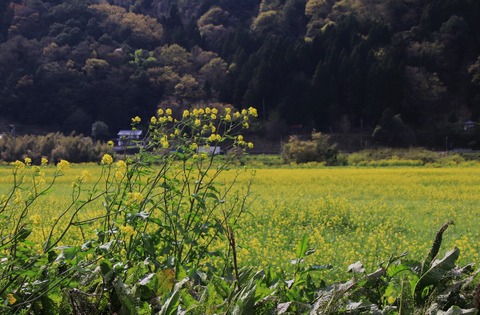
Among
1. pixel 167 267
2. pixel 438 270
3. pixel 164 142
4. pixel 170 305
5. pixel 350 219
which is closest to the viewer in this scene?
pixel 170 305

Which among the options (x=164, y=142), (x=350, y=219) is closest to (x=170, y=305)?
(x=164, y=142)

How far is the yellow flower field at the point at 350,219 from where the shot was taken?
19.4ft

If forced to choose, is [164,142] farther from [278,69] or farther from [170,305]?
[278,69]

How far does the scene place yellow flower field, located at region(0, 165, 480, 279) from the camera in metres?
5.93

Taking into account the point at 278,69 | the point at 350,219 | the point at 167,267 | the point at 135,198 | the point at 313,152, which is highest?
the point at 278,69

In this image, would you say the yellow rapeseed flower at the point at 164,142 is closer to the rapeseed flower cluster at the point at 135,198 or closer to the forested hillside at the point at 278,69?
the rapeseed flower cluster at the point at 135,198

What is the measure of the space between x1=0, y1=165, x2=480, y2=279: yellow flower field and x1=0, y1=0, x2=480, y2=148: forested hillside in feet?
89.8

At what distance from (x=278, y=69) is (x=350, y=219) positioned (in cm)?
3939

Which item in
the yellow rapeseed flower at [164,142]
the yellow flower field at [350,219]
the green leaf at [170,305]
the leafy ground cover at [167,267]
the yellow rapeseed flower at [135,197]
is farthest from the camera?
the yellow flower field at [350,219]

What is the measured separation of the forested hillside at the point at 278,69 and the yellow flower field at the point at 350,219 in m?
27.4

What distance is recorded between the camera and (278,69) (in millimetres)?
47750

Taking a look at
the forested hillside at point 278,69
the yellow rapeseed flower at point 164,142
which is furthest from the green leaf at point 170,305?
the forested hillside at point 278,69

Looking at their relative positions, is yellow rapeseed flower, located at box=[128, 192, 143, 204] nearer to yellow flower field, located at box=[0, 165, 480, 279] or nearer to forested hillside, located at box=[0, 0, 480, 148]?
yellow flower field, located at box=[0, 165, 480, 279]

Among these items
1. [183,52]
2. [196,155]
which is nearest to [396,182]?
[196,155]
